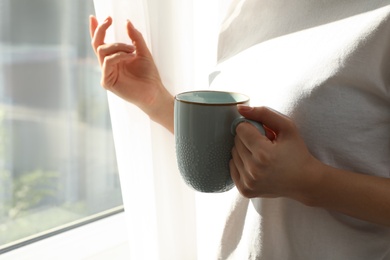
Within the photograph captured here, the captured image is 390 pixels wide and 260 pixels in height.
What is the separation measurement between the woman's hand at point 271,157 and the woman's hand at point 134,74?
0.28m

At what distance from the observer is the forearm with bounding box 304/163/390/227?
60cm

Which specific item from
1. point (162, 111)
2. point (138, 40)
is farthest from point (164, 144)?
point (138, 40)

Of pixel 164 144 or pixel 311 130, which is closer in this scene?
pixel 311 130

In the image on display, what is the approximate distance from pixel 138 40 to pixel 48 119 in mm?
329

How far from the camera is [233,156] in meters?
0.61

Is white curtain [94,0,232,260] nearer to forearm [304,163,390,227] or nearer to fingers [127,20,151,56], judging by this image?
fingers [127,20,151,56]

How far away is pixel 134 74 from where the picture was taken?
87 centimetres

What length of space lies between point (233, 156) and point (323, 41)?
0.22 metres

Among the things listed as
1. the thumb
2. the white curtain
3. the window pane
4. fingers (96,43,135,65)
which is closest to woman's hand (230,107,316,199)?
the thumb

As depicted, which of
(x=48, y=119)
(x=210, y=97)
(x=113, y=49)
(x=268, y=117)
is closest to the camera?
(x=268, y=117)

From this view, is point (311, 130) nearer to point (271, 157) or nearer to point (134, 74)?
point (271, 157)

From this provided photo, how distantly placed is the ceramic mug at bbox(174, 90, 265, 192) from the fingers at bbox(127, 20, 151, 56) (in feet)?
0.75

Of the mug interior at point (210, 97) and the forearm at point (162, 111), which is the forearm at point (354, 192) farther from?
the forearm at point (162, 111)

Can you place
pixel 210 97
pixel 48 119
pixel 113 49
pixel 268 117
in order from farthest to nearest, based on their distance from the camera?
pixel 48 119, pixel 113 49, pixel 210 97, pixel 268 117
